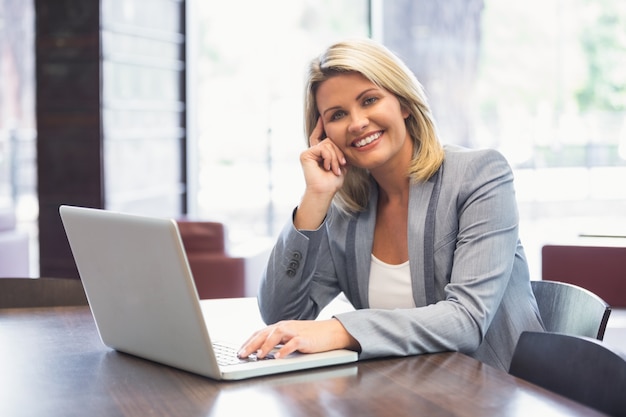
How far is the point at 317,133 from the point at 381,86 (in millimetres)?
224

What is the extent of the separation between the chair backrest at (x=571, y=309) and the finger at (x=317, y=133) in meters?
0.59

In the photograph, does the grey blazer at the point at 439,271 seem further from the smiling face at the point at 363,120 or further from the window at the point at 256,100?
the window at the point at 256,100

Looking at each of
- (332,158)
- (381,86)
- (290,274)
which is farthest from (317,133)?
(290,274)

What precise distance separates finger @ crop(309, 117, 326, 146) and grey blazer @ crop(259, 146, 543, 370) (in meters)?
0.17

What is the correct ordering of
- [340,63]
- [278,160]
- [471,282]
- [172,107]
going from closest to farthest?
1. [471,282]
2. [340,63]
3. [172,107]
4. [278,160]

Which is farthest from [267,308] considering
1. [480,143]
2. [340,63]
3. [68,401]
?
[480,143]

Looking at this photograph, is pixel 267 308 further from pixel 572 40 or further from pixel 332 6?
pixel 572 40

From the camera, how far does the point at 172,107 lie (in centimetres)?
636

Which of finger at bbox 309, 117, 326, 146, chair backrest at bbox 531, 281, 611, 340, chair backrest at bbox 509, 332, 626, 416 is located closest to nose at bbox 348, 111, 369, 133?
finger at bbox 309, 117, 326, 146

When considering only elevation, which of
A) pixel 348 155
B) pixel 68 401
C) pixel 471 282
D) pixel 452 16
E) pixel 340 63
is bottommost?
pixel 68 401

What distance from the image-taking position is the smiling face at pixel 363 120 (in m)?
2.08

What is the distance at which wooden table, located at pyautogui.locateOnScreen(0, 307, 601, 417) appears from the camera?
4.47 feet

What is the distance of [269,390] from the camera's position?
1.47 metres

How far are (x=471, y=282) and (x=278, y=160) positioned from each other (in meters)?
6.92
